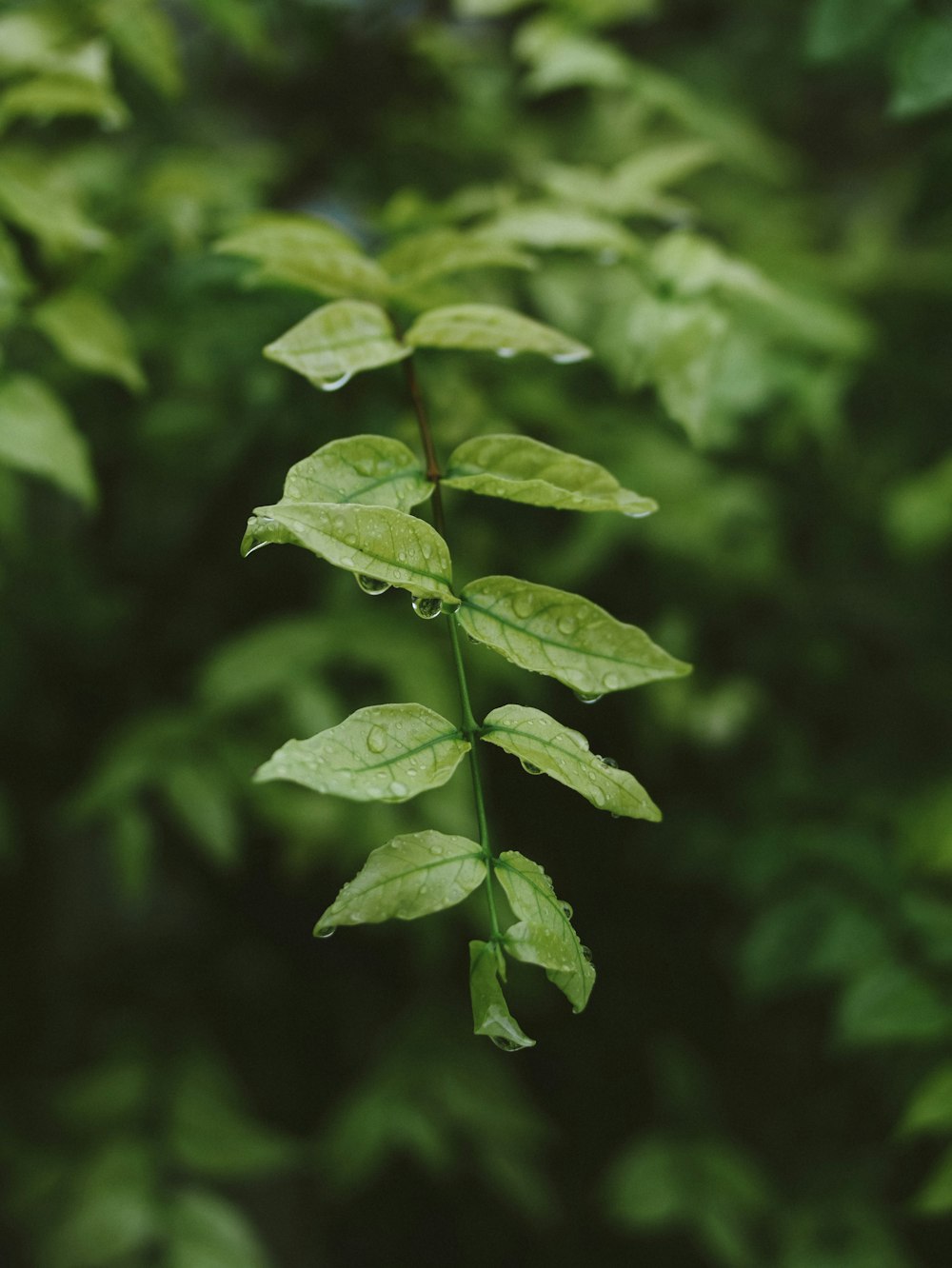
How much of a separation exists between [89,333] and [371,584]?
0.64m

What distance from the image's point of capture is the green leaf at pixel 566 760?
0.62 meters

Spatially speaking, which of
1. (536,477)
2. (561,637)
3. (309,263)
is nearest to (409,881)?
(561,637)

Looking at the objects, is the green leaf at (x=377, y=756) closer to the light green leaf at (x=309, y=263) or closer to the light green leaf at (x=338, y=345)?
the light green leaf at (x=338, y=345)

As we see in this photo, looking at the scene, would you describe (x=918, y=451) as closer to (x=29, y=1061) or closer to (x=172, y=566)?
(x=172, y=566)

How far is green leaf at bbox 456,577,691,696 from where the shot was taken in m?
0.64

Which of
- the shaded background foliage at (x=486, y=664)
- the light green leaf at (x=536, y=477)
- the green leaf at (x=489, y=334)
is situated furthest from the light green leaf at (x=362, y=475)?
the shaded background foliage at (x=486, y=664)

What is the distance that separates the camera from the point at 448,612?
2.23 feet

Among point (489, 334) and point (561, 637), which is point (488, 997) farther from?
point (489, 334)

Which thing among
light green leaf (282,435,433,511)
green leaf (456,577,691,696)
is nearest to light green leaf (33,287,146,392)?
light green leaf (282,435,433,511)

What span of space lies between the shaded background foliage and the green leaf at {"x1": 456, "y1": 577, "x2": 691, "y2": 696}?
0.43m

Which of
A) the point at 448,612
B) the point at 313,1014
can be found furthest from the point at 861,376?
the point at 313,1014

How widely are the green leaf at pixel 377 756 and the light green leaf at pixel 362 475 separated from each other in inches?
5.8

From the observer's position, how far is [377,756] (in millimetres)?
592

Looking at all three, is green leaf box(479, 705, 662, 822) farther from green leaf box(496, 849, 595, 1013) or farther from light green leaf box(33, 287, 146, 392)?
light green leaf box(33, 287, 146, 392)
